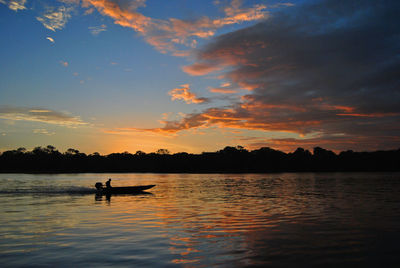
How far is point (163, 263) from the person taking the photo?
11.2 metres

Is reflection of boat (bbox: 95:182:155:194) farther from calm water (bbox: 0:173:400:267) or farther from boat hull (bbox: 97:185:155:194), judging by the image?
calm water (bbox: 0:173:400:267)

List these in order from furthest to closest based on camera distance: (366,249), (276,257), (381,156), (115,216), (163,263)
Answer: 1. (381,156)
2. (115,216)
3. (366,249)
4. (276,257)
5. (163,263)

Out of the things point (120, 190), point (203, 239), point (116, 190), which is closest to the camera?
point (203, 239)

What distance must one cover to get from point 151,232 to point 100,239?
2.92 metres

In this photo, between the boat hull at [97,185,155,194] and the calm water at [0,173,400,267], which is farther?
the boat hull at [97,185,155,194]

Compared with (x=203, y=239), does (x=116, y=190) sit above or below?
below

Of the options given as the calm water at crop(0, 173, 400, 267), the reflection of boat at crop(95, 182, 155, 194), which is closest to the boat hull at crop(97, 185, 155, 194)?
the reflection of boat at crop(95, 182, 155, 194)

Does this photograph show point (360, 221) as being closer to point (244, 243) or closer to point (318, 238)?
point (318, 238)

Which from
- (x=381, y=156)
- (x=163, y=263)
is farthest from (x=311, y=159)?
(x=163, y=263)

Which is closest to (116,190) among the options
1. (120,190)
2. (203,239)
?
(120,190)

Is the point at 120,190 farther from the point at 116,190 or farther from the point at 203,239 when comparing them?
the point at 203,239

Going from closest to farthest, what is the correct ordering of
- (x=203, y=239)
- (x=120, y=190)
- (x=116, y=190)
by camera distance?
(x=203, y=239), (x=116, y=190), (x=120, y=190)

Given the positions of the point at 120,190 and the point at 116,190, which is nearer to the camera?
the point at 116,190

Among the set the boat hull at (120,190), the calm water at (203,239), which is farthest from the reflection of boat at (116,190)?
the calm water at (203,239)
